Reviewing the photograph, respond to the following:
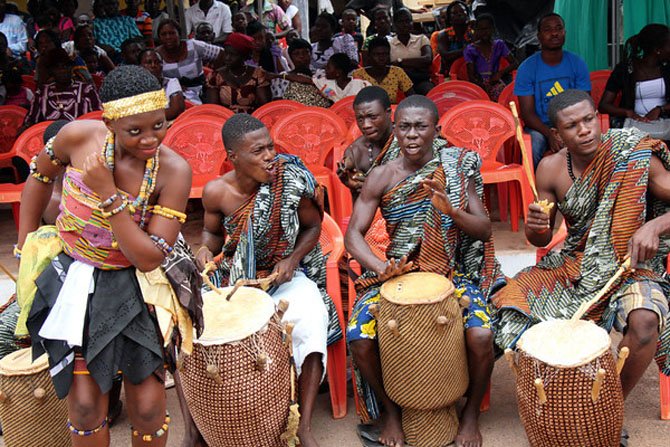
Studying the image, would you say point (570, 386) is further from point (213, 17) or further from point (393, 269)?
point (213, 17)

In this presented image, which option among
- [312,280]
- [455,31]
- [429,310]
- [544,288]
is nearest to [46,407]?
[312,280]

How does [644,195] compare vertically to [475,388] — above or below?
above

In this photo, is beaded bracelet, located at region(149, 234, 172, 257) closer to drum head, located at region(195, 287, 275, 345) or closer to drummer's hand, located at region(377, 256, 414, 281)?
drum head, located at region(195, 287, 275, 345)

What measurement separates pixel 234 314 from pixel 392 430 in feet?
3.03

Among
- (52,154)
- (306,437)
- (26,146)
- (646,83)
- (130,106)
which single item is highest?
(130,106)

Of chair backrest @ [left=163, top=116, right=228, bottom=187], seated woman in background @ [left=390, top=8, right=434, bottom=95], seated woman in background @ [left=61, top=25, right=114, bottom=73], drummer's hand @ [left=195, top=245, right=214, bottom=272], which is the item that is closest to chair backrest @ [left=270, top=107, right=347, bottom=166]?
chair backrest @ [left=163, top=116, right=228, bottom=187]

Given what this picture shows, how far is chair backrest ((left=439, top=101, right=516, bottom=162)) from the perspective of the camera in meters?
5.59

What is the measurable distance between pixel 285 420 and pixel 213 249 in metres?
1.05

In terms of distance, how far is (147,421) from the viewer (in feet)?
9.14

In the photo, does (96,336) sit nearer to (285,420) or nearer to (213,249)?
(285,420)

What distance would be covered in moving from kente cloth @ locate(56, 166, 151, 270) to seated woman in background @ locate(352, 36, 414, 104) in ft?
16.2

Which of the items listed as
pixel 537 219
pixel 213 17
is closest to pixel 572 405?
pixel 537 219

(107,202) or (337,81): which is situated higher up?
(107,202)

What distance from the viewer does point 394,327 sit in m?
3.26
